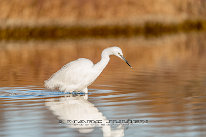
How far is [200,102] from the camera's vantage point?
13414 mm

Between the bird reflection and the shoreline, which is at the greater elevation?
the shoreline

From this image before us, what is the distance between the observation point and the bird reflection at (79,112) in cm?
1052


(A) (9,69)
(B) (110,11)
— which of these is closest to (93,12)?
(B) (110,11)

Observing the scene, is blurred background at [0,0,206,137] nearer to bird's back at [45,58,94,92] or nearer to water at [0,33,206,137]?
water at [0,33,206,137]

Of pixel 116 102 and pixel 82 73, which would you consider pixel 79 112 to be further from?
pixel 82 73

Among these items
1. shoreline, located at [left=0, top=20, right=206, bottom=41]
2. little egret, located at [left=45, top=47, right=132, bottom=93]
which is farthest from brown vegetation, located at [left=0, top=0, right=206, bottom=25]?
little egret, located at [left=45, top=47, right=132, bottom=93]

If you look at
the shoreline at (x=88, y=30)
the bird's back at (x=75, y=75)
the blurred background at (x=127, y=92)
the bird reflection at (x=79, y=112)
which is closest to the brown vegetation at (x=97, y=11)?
the shoreline at (x=88, y=30)

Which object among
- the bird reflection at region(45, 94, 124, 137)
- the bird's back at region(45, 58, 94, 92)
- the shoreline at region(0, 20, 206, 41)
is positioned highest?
the shoreline at region(0, 20, 206, 41)

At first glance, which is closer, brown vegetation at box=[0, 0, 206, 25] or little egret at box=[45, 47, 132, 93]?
little egret at box=[45, 47, 132, 93]

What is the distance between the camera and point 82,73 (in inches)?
592

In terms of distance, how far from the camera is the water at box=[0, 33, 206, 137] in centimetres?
1060

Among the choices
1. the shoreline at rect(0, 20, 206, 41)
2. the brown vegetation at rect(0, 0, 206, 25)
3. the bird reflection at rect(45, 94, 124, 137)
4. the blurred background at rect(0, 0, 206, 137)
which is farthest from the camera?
the brown vegetation at rect(0, 0, 206, 25)

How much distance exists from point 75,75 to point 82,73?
0.61ft

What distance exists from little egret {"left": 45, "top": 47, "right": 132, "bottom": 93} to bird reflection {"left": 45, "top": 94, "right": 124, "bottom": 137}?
0.26 m
